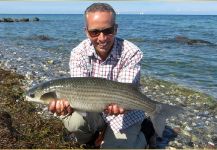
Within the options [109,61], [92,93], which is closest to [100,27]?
[109,61]

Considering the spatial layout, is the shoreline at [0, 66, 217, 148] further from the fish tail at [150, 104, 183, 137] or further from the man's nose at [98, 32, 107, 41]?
the man's nose at [98, 32, 107, 41]

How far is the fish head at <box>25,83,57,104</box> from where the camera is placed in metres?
5.97

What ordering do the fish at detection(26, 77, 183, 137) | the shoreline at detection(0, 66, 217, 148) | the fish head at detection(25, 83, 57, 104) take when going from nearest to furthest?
the fish at detection(26, 77, 183, 137)
the fish head at detection(25, 83, 57, 104)
the shoreline at detection(0, 66, 217, 148)

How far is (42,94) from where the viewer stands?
6.02m

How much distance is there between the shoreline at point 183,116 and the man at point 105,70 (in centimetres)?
55

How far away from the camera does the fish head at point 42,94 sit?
597cm

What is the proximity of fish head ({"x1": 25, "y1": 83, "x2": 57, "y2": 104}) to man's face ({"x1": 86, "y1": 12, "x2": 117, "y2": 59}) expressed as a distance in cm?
105

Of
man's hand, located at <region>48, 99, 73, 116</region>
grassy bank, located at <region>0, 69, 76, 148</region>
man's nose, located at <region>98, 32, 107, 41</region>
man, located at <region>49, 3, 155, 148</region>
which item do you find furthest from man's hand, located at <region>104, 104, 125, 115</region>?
grassy bank, located at <region>0, 69, 76, 148</region>

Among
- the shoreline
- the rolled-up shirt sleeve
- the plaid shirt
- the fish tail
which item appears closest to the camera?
the fish tail

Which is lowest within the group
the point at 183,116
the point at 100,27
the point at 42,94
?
the point at 183,116

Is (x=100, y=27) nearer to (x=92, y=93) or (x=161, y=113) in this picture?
(x=92, y=93)

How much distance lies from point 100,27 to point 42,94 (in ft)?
4.30

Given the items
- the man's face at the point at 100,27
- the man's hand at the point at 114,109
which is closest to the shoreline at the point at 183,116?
the man's hand at the point at 114,109

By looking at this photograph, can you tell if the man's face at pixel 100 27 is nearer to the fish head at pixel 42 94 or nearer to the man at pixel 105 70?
the man at pixel 105 70
